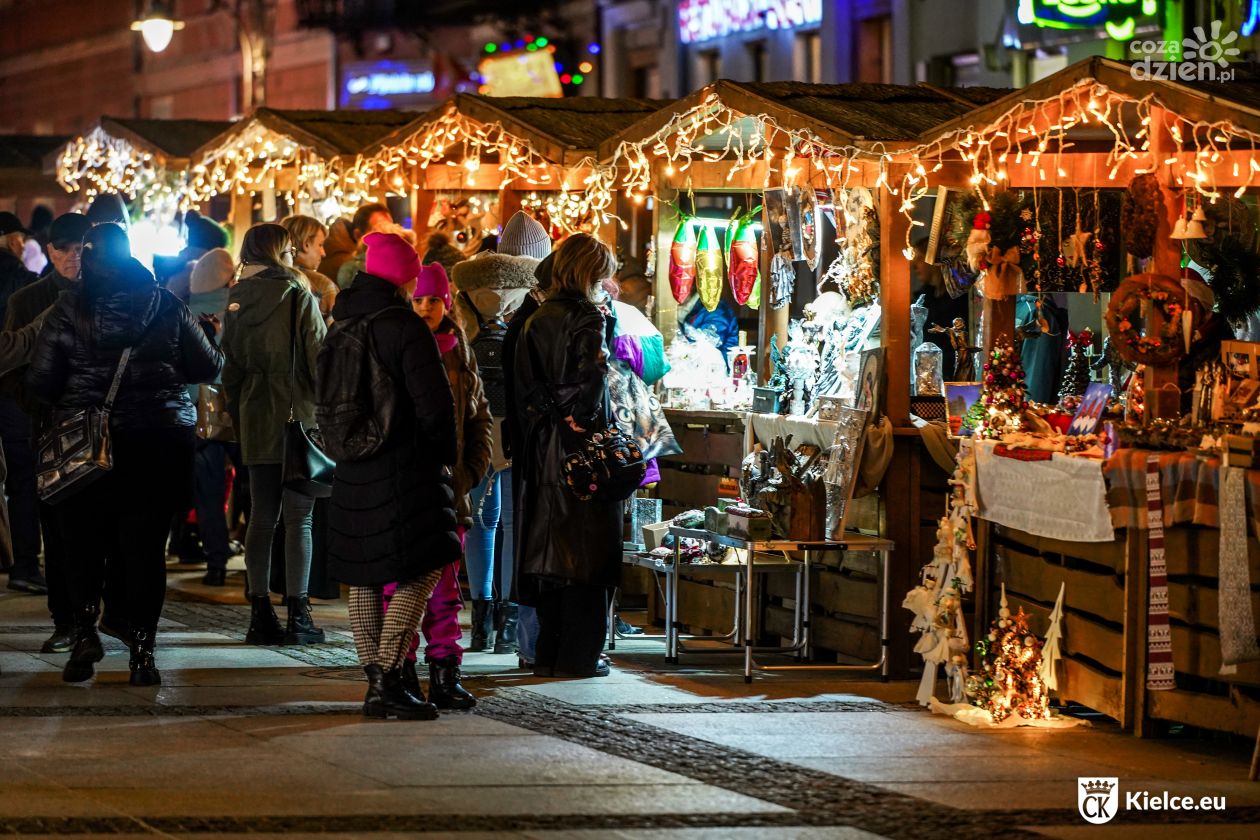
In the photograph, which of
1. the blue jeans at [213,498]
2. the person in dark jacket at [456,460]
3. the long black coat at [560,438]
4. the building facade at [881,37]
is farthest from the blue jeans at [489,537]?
the building facade at [881,37]

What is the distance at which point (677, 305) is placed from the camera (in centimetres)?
1288

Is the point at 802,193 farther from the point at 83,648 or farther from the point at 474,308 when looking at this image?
the point at 83,648

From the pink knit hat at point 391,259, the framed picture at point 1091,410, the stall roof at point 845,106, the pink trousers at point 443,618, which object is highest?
the stall roof at point 845,106

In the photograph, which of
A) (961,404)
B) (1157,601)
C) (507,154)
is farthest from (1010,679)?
(507,154)

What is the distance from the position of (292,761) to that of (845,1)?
19.4 m

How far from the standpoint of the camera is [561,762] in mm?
7758

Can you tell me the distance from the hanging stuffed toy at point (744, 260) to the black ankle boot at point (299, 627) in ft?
10.2

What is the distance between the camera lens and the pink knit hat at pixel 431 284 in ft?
29.9

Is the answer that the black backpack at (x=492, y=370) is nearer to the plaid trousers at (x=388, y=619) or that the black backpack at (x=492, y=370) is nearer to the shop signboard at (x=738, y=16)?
the plaid trousers at (x=388, y=619)

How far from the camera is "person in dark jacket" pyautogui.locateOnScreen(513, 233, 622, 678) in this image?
30.8 ft

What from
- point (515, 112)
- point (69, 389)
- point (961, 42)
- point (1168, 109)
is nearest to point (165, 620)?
point (69, 389)

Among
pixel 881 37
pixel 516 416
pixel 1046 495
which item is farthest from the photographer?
pixel 881 37

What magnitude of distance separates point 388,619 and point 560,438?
50.3 inches

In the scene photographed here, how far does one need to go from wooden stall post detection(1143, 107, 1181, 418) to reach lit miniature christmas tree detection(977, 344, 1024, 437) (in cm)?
65
